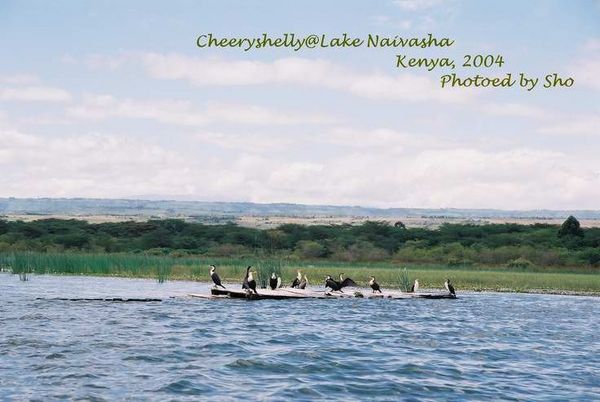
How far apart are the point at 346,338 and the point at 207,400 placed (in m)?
9.94

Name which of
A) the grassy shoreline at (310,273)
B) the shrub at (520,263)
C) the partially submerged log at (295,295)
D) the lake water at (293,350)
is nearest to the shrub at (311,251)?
the grassy shoreline at (310,273)

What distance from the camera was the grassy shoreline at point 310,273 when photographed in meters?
50.5

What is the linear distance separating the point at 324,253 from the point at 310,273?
63.5 ft

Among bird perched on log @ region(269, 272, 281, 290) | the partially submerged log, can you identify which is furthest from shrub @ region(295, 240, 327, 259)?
the partially submerged log

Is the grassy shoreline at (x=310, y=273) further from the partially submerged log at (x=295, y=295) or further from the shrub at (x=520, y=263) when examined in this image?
the partially submerged log at (x=295, y=295)

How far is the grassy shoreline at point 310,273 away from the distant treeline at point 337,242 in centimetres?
904

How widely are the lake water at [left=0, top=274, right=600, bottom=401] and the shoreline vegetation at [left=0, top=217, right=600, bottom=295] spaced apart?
11.6 m

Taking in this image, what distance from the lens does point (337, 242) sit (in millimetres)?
78500

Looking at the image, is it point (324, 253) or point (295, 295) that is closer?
point (295, 295)

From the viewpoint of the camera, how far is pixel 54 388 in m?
18.5

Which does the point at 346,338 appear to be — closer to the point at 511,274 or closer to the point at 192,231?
the point at 511,274

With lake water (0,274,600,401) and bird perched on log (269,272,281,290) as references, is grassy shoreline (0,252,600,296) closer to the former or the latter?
bird perched on log (269,272,281,290)

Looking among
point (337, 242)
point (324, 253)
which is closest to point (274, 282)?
point (324, 253)

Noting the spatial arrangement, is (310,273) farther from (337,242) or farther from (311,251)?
(337,242)
